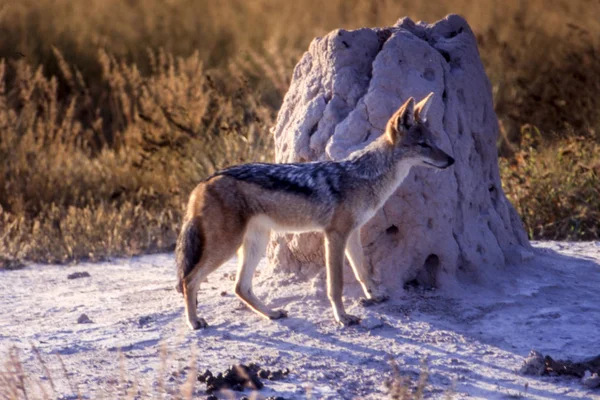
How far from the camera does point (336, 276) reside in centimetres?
624

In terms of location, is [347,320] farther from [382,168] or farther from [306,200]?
[382,168]

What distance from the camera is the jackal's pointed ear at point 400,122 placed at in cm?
628

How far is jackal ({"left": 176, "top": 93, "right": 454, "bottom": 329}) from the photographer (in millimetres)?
6258

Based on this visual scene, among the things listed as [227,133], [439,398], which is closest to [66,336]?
[439,398]

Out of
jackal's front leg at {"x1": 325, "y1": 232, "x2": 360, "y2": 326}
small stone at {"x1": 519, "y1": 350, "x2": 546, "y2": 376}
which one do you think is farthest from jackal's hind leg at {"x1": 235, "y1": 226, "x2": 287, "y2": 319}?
small stone at {"x1": 519, "y1": 350, "x2": 546, "y2": 376}

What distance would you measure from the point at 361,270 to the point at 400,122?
3.57 ft

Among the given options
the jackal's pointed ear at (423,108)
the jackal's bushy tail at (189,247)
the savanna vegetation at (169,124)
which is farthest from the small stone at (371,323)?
the savanna vegetation at (169,124)

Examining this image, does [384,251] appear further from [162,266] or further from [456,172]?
[162,266]

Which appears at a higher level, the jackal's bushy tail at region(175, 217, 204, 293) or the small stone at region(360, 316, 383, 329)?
the jackal's bushy tail at region(175, 217, 204, 293)

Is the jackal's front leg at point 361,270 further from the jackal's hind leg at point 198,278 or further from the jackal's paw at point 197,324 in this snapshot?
the jackal's paw at point 197,324

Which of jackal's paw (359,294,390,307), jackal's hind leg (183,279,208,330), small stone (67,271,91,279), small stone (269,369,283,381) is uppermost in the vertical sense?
jackal's paw (359,294,390,307)

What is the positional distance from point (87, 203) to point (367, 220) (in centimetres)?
524

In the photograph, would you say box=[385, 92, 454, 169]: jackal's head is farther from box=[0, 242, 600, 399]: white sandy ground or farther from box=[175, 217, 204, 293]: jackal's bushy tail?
box=[175, 217, 204, 293]: jackal's bushy tail

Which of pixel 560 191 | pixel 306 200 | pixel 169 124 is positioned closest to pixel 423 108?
pixel 306 200
